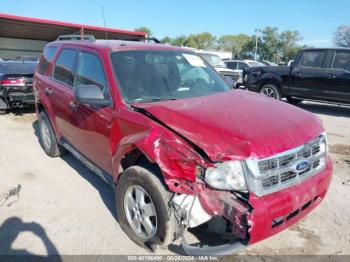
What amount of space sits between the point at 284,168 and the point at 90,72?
2.51 m

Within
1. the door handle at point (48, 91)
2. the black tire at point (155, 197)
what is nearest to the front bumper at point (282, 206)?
the black tire at point (155, 197)

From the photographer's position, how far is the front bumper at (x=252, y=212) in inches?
98.9

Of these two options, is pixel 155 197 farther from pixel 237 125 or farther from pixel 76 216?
pixel 76 216

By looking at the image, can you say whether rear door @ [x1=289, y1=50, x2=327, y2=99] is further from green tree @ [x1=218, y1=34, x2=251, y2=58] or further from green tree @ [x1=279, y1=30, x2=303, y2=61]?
green tree @ [x1=218, y1=34, x2=251, y2=58]

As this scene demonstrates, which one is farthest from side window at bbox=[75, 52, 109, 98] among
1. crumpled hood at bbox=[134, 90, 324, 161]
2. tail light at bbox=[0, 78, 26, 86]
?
tail light at bbox=[0, 78, 26, 86]

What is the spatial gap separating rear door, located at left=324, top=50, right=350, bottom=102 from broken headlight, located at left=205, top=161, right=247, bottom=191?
27.5 feet

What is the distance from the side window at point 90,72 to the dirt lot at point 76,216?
4.61 ft

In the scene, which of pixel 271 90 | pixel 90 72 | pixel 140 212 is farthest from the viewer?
pixel 271 90

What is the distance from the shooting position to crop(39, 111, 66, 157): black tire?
5.69 meters

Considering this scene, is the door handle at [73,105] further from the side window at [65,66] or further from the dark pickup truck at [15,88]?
the dark pickup truck at [15,88]

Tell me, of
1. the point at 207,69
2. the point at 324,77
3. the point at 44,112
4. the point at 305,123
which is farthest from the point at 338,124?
the point at 44,112

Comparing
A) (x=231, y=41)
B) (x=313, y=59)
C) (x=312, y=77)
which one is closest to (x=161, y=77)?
(x=312, y=77)

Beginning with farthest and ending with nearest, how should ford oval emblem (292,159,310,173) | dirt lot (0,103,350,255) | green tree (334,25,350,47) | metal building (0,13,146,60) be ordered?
green tree (334,25,350,47) → metal building (0,13,146,60) → dirt lot (0,103,350,255) → ford oval emblem (292,159,310,173)

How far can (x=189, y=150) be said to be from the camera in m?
2.76
